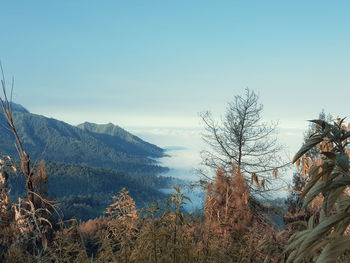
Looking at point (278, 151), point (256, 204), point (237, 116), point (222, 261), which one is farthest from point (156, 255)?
point (278, 151)

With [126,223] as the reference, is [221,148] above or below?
above

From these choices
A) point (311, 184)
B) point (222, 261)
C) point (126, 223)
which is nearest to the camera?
point (311, 184)

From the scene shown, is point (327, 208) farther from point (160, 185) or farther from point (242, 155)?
point (160, 185)

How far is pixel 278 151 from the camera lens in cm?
1376

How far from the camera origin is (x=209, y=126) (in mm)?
13836

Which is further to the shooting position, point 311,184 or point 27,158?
point 27,158

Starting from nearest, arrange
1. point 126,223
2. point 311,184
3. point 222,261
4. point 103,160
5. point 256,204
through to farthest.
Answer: point 311,184, point 222,261, point 126,223, point 256,204, point 103,160

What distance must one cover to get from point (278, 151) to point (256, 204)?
3055 millimetres

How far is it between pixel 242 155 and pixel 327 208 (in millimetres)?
12883

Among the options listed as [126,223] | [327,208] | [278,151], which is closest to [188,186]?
[278,151]

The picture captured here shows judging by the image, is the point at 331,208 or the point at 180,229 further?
the point at 180,229

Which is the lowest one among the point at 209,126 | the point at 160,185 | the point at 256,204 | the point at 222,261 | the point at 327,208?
the point at 160,185

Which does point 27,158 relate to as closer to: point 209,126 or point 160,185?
point 209,126

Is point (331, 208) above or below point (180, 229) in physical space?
above
